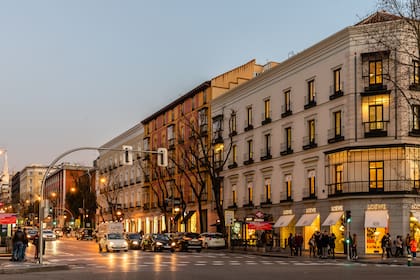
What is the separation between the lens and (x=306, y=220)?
49.3 meters

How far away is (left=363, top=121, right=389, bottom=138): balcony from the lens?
145ft

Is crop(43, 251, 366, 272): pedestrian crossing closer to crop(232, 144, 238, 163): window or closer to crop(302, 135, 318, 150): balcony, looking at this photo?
crop(302, 135, 318, 150): balcony

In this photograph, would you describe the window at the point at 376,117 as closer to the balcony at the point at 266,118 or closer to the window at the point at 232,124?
the balcony at the point at 266,118

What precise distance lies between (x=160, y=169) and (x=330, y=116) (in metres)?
36.8

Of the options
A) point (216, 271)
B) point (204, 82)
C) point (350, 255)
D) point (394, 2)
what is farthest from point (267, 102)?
point (216, 271)

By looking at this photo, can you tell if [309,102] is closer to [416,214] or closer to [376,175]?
[376,175]

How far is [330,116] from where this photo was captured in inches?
1879

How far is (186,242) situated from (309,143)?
41.2ft

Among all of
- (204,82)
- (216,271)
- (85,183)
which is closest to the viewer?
(216,271)

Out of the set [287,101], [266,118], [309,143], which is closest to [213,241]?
[266,118]

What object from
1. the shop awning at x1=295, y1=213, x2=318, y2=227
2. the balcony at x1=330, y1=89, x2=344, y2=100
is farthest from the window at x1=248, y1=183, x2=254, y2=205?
the balcony at x1=330, y1=89, x2=344, y2=100

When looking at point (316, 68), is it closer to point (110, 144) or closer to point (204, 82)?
point (204, 82)

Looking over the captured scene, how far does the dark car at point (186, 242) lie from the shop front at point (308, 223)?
816cm

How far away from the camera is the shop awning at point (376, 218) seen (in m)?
42.7
